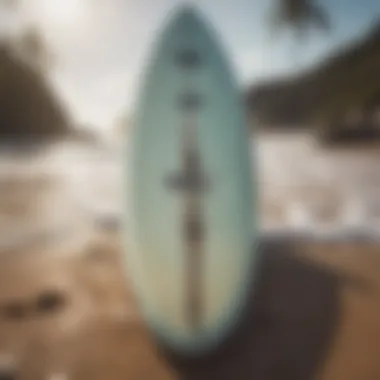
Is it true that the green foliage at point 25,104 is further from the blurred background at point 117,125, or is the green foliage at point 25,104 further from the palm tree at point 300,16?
the palm tree at point 300,16

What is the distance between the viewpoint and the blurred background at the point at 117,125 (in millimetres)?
726

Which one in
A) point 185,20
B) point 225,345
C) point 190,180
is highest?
point 185,20

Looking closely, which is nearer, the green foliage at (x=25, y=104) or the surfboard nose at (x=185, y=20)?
the surfboard nose at (x=185, y=20)

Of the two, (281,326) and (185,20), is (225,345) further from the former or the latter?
(185,20)

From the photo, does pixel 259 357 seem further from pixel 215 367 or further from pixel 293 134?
pixel 293 134


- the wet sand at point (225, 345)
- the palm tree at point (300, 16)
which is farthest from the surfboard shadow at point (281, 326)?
the palm tree at point (300, 16)

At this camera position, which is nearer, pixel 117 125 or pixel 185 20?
pixel 185 20

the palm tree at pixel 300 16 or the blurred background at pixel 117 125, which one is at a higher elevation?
the palm tree at pixel 300 16

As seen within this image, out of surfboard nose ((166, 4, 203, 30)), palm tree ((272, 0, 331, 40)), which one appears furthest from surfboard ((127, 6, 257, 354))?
palm tree ((272, 0, 331, 40))

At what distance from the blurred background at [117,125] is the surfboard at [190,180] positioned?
7 centimetres

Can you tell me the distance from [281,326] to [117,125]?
1.03ft

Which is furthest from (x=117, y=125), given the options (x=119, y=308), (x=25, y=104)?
(x=119, y=308)

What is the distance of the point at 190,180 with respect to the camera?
0.64 m

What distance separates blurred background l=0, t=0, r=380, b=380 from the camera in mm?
726
